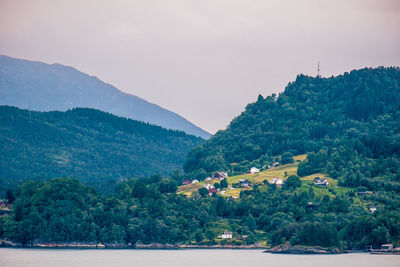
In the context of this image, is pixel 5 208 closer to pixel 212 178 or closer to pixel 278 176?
pixel 212 178

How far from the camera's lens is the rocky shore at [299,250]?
389ft

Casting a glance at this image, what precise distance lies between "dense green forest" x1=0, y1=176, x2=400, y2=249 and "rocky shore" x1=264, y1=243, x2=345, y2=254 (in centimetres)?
100

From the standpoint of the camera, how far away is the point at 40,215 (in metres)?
130

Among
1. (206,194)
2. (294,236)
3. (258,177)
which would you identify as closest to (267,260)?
(294,236)

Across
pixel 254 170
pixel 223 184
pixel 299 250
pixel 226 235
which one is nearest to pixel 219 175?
pixel 254 170

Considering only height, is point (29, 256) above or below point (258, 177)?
below

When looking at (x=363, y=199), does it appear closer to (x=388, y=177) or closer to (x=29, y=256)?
(x=388, y=177)

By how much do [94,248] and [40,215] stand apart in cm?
1166

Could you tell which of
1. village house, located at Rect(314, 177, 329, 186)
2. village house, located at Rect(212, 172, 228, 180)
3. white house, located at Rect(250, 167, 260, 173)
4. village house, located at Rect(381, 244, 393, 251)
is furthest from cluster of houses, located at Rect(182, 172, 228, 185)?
village house, located at Rect(381, 244, 393, 251)

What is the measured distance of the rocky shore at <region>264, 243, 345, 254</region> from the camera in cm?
11850

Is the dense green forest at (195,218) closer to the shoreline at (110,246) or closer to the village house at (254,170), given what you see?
the shoreline at (110,246)

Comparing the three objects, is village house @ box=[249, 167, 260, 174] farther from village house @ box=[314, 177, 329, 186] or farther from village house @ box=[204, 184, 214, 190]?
village house @ box=[314, 177, 329, 186]

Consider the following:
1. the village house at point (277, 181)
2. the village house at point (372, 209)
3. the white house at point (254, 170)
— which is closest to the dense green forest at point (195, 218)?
the village house at point (372, 209)

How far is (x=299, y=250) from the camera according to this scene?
12044cm
